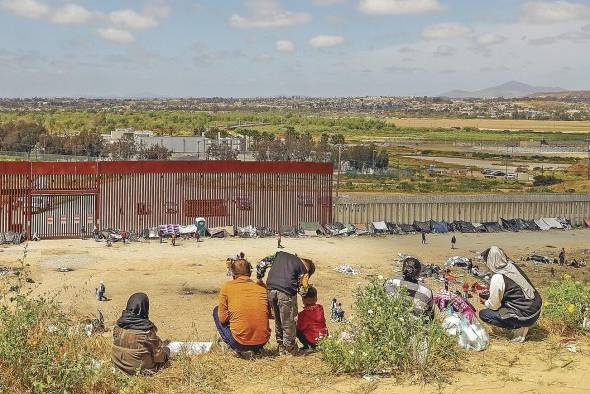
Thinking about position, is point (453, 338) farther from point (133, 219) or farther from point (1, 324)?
point (133, 219)

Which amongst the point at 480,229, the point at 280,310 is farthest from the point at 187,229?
the point at 280,310

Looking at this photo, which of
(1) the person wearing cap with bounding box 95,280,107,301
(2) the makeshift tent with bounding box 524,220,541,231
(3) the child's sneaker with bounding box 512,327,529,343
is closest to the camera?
(3) the child's sneaker with bounding box 512,327,529,343

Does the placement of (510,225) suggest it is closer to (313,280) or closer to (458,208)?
(458,208)

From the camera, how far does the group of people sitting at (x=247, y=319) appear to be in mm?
7762

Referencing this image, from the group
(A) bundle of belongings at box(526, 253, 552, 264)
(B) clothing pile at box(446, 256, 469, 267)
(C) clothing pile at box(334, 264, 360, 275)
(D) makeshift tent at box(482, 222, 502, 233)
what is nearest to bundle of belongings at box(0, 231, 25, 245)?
(C) clothing pile at box(334, 264, 360, 275)

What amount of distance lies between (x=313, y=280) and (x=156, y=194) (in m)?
11.8

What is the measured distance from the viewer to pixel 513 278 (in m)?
8.88

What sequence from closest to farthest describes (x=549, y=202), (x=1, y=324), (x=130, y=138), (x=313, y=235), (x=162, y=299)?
1. (x=1, y=324)
2. (x=162, y=299)
3. (x=313, y=235)
4. (x=549, y=202)
5. (x=130, y=138)

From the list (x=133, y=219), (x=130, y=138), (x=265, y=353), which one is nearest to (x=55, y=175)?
(x=133, y=219)

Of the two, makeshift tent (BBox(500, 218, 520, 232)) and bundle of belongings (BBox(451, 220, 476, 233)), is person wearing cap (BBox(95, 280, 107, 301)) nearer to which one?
bundle of belongings (BBox(451, 220, 476, 233))

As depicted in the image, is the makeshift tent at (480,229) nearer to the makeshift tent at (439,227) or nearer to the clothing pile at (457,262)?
the makeshift tent at (439,227)

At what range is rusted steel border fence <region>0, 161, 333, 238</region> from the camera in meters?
31.8

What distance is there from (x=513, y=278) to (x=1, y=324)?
577cm

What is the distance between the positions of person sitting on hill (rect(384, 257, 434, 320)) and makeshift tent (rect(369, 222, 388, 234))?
88.7ft
